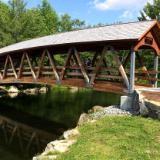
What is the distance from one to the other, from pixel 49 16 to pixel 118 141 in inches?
2821

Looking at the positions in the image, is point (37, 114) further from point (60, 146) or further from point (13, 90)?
point (60, 146)

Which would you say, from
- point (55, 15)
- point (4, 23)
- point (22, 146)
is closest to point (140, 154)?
point (22, 146)

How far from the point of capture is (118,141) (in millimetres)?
12945

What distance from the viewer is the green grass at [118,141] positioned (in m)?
11.7

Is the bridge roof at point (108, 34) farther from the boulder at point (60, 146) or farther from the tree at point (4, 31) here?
the tree at point (4, 31)

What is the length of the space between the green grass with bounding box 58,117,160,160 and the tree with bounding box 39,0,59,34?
62.6m

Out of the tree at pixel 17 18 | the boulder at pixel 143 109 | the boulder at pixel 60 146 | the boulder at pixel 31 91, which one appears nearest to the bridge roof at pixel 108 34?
the boulder at pixel 143 109

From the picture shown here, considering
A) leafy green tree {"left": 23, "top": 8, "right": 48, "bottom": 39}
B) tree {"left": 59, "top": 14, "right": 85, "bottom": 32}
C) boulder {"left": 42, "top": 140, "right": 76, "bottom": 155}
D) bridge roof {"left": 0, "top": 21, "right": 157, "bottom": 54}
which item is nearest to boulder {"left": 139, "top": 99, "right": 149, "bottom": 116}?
bridge roof {"left": 0, "top": 21, "right": 157, "bottom": 54}

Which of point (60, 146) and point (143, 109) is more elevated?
point (143, 109)

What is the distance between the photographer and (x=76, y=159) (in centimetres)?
1134

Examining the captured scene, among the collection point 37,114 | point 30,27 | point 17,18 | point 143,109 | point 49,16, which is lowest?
point 37,114

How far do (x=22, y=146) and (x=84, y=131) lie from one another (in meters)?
5.49

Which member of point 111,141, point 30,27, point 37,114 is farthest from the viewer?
point 30,27

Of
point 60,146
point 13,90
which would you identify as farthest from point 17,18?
point 60,146
